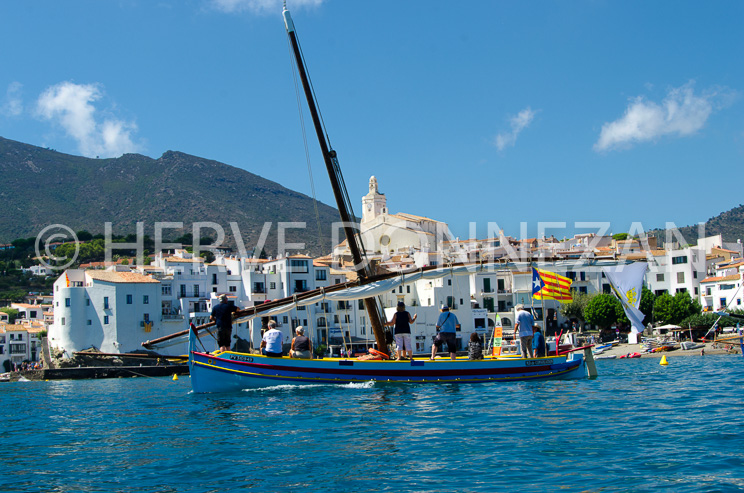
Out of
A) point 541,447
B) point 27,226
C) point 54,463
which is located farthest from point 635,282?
point 27,226

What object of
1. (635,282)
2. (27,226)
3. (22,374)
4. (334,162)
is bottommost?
(22,374)

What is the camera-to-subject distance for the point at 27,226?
192 meters

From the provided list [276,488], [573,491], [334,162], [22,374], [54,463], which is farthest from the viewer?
[22,374]

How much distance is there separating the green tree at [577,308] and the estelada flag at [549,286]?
48.7m

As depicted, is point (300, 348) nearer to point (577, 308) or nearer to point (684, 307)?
point (684, 307)

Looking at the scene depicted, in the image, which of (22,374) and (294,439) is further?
(22,374)

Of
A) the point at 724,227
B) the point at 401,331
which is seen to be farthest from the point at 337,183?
the point at 724,227

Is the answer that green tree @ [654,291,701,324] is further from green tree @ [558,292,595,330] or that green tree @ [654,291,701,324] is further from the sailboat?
→ the sailboat

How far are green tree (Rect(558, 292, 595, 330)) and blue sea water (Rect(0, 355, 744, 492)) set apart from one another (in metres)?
52.8

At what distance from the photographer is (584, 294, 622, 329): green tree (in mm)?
65938

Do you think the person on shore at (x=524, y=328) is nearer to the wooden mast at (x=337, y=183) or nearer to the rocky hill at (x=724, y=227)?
the wooden mast at (x=337, y=183)

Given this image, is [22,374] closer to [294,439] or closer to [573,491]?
[294,439]

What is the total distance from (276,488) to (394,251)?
9327 centimetres

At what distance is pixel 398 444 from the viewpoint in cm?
1136
